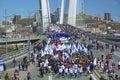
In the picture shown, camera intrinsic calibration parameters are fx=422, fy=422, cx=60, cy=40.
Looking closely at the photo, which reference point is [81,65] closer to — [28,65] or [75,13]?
[28,65]

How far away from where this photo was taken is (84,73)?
2867 cm

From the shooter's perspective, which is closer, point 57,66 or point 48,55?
point 57,66

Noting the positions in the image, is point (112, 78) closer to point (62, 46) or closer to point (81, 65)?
point (81, 65)

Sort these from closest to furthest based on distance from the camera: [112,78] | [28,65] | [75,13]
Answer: [112,78] → [28,65] → [75,13]

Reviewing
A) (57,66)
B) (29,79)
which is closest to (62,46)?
(57,66)

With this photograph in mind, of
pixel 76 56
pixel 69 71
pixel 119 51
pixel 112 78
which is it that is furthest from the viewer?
pixel 119 51

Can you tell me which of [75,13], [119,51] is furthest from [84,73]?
[75,13]

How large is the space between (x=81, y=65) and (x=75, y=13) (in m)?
54.2

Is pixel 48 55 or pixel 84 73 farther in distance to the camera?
pixel 48 55

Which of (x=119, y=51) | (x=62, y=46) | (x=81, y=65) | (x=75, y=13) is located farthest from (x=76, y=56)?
(x=75, y=13)

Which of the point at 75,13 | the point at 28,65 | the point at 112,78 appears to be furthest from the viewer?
the point at 75,13

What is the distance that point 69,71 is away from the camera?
27797 millimetres

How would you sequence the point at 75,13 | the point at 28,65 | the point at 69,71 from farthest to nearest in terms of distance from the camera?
1. the point at 75,13
2. the point at 28,65
3. the point at 69,71

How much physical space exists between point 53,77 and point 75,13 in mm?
54785
